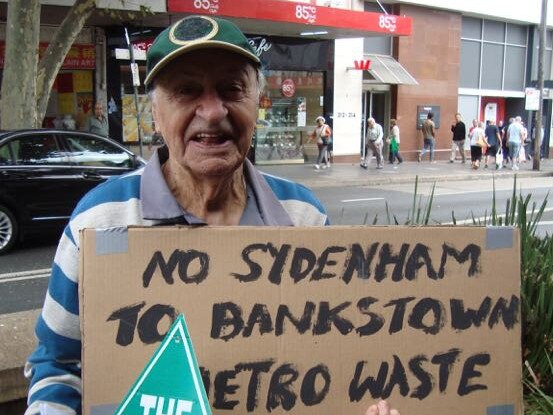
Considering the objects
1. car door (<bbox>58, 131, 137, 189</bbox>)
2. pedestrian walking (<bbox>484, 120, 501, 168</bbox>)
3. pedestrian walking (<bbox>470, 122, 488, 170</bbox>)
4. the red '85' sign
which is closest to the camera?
car door (<bbox>58, 131, 137, 189</bbox>)

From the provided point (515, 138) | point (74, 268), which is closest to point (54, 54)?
point (74, 268)

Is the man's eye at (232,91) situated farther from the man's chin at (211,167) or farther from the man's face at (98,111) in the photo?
the man's face at (98,111)

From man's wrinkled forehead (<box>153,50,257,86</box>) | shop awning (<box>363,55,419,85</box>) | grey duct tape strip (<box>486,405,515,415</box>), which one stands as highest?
shop awning (<box>363,55,419,85</box>)

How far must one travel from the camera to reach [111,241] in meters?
1.46

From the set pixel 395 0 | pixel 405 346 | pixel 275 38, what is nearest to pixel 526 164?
pixel 395 0

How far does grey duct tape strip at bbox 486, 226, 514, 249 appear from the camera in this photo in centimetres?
164

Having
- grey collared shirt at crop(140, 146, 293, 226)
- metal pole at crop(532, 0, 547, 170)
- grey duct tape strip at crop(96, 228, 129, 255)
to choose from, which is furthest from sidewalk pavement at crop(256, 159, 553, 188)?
grey duct tape strip at crop(96, 228, 129, 255)

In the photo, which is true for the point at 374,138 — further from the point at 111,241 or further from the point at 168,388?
the point at 168,388

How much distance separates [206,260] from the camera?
59.6 inches

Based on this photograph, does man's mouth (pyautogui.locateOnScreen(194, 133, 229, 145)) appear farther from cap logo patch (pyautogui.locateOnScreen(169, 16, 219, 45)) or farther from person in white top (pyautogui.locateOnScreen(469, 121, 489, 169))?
person in white top (pyautogui.locateOnScreen(469, 121, 489, 169))

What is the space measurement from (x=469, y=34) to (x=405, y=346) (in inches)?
1032

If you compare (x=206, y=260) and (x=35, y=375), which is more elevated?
(x=206, y=260)

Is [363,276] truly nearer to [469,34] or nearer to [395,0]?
[395,0]

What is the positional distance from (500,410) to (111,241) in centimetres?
104
